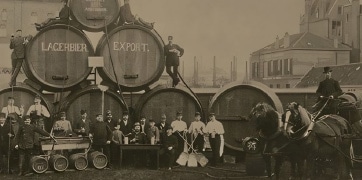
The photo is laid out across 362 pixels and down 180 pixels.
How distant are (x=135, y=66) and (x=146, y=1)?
1193 mm

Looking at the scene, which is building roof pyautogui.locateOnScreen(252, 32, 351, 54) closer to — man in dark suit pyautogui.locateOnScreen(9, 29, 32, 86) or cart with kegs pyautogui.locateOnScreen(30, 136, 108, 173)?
cart with kegs pyautogui.locateOnScreen(30, 136, 108, 173)

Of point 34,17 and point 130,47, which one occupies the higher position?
point 34,17

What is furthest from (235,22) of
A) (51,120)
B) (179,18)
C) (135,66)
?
(51,120)

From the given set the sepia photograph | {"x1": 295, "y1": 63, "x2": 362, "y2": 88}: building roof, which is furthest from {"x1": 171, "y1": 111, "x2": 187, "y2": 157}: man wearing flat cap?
{"x1": 295, "y1": 63, "x2": 362, "y2": 88}: building roof

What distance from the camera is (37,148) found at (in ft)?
30.5

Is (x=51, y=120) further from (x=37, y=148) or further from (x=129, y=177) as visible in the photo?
(x=129, y=177)

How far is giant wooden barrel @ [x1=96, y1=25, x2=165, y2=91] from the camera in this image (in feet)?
34.0

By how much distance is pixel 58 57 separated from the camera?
404 inches

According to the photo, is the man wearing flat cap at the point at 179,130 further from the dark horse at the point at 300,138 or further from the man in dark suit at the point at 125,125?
the dark horse at the point at 300,138

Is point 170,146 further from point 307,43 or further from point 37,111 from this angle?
point 307,43

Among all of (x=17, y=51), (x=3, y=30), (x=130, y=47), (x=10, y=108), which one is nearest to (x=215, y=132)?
(x=130, y=47)

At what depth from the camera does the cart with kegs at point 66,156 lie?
8859 mm

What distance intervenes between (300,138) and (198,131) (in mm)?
2594

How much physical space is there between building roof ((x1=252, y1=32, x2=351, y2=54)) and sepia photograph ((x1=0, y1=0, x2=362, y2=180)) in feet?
0.19
